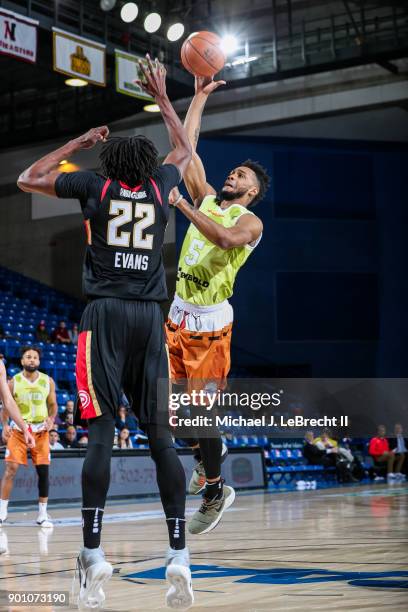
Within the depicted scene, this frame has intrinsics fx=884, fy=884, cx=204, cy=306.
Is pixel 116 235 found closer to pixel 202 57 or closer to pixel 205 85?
pixel 205 85

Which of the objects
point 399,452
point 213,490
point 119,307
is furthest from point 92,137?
point 399,452

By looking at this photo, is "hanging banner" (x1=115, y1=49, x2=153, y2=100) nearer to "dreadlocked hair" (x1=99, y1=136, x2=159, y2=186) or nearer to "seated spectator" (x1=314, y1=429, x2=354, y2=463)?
"seated spectator" (x1=314, y1=429, x2=354, y2=463)

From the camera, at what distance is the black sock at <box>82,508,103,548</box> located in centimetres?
412

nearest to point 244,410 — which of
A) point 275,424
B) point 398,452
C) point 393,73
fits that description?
point 275,424

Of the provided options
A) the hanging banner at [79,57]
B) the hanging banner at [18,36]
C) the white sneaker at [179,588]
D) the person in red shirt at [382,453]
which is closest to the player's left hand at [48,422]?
the white sneaker at [179,588]

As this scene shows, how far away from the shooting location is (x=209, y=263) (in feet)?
19.8

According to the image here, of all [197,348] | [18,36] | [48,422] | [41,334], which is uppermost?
[18,36]

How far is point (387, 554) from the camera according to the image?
6363 millimetres

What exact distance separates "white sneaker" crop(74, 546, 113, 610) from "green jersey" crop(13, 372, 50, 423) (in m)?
6.50

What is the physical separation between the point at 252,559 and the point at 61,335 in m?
15.1

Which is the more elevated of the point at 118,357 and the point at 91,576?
the point at 118,357

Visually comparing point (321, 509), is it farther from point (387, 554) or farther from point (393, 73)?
point (393, 73)

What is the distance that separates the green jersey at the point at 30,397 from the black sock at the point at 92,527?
6.44 meters

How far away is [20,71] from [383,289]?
12.1 metres
